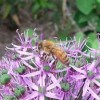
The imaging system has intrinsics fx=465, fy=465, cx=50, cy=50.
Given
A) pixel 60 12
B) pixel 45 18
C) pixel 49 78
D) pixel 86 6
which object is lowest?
pixel 45 18

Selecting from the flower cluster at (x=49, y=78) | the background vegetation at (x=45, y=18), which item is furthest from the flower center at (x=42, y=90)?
the background vegetation at (x=45, y=18)

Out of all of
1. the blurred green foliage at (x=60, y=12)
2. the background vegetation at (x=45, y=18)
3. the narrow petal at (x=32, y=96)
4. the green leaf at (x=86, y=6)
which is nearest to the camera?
the narrow petal at (x=32, y=96)

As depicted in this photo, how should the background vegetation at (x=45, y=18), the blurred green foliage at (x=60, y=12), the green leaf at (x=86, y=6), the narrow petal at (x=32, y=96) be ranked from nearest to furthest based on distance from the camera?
the narrow petal at (x=32, y=96) < the green leaf at (x=86, y=6) < the blurred green foliage at (x=60, y=12) < the background vegetation at (x=45, y=18)

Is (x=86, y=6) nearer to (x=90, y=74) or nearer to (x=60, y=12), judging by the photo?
(x=60, y=12)

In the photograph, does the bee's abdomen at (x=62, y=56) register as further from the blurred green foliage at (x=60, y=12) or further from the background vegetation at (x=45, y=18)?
the background vegetation at (x=45, y=18)

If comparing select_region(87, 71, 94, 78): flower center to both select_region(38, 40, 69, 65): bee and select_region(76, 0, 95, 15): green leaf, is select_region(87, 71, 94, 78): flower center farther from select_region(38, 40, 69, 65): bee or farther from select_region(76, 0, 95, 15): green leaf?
select_region(76, 0, 95, 15): green leaf

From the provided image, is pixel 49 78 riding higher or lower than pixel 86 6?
higher

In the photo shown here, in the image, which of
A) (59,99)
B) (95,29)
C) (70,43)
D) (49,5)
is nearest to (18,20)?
(49,5)

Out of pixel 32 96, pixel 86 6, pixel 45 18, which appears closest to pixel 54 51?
pixel 32 96
